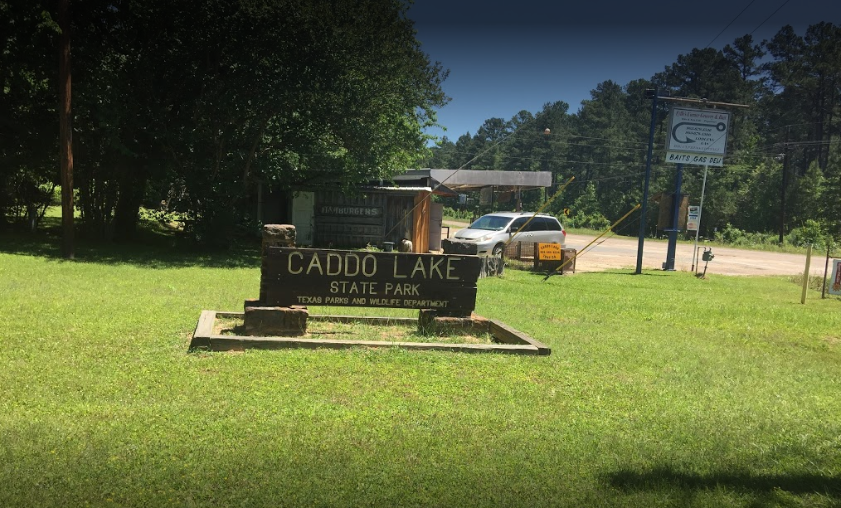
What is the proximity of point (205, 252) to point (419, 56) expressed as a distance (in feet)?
27.3

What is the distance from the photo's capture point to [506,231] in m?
20.5

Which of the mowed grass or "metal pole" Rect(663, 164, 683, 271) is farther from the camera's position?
"metal pole" Rect(663, 164, 683, 271)

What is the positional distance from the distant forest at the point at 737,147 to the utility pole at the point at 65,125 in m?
18.5

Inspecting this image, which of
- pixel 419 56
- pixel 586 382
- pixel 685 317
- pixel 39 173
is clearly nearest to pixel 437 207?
pixel 419 56

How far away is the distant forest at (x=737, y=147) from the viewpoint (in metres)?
44.7

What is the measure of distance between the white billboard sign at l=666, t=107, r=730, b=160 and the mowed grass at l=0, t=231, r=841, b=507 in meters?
12.5

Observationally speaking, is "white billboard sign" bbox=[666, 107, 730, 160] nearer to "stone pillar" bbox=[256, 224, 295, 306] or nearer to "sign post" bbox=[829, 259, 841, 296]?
"sign post" bbox=[829, 259, 841, 296]

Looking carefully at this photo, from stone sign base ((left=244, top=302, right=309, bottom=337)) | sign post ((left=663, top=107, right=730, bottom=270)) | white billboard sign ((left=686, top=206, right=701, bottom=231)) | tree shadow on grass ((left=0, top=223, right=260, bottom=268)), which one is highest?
sign post ((left=663, top=107, right=730, bottom=270))

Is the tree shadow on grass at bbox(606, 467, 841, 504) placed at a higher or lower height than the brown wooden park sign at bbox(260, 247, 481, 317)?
lower

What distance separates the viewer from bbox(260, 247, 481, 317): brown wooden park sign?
772 centimetres

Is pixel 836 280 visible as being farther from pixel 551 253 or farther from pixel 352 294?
pixel 352 294

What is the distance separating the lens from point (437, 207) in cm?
2591

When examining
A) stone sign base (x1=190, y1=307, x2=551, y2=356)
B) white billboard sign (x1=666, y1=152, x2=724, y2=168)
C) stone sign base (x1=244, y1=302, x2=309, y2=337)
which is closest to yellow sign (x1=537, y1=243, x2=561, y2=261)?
white billboard sign (x1=666, y1=152, x2=724, y2=168)

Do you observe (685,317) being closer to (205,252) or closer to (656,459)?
(656,459)
